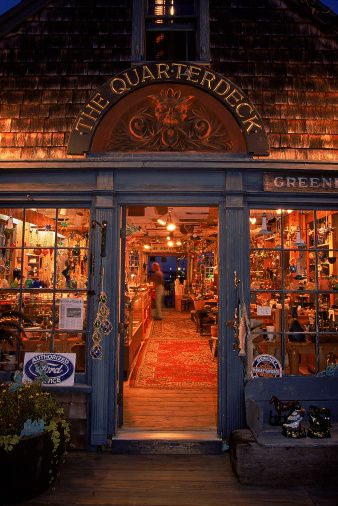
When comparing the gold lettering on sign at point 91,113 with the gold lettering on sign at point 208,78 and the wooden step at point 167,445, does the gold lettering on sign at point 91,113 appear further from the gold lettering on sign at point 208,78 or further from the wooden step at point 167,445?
the wooden step at point 167,445

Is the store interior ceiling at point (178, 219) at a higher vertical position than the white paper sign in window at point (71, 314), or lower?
higher

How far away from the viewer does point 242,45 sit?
573 centimetres

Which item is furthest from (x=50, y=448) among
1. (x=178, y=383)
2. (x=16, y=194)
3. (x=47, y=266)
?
(x=178, y=383)

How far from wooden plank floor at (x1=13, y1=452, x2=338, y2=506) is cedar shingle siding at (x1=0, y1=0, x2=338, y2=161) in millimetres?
4092

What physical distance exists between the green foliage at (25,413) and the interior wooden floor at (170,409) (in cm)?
159

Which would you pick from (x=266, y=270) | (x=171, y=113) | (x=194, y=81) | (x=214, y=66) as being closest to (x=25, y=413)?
(x=266, y=270)

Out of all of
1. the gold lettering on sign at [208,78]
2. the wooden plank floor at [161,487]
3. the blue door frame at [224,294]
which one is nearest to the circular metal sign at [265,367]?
the blue door frame at [224,294]

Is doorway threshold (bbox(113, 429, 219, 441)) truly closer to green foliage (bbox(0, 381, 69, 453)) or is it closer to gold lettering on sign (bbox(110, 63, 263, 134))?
green foliage (bbox(0, 381, 69, 453))

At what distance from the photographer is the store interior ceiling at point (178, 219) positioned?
9.95 m

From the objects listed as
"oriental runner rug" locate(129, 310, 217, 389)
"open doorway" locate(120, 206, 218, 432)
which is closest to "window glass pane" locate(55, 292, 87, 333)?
"open doorway" locate(120, 206, 218, 432)

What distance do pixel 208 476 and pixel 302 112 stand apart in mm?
4905

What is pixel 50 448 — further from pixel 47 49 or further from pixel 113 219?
pixel 47 49

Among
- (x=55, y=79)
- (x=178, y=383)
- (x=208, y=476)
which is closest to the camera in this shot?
(x=208, y=476)

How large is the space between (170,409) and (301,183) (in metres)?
4.01
